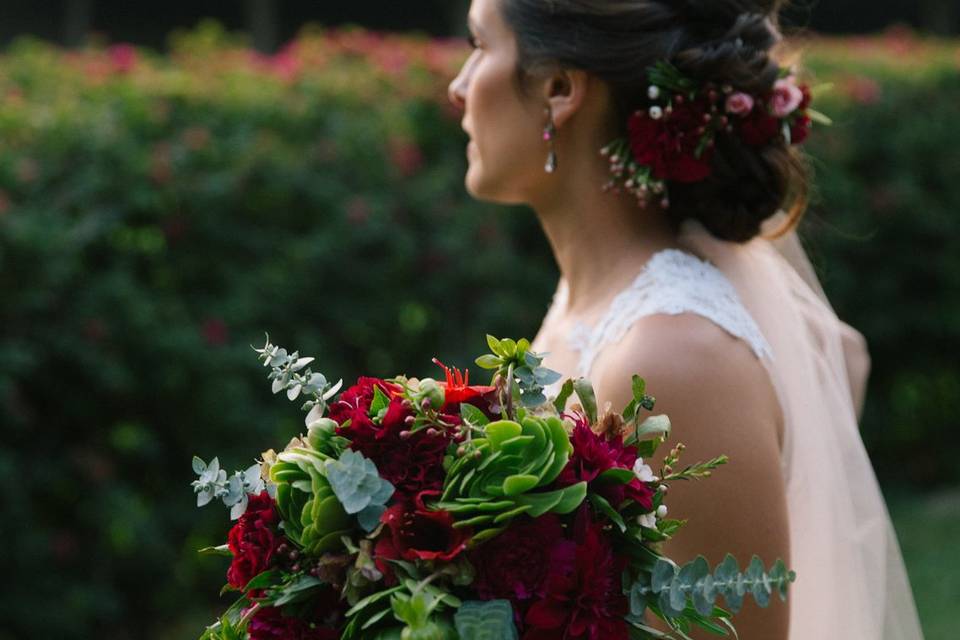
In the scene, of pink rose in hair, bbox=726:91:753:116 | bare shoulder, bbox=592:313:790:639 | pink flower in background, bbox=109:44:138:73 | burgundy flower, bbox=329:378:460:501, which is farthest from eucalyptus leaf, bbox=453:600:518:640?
pink flower in background, bbox=109:44:138:73

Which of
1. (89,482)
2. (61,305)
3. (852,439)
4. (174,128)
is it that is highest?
(852,439)

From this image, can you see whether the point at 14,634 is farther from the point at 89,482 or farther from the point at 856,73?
the point at 856,73

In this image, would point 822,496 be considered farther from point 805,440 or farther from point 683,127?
point 683,127

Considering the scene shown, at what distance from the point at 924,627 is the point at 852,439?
4059 millimetres

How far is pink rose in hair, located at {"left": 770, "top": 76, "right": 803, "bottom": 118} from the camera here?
2566 millimetres

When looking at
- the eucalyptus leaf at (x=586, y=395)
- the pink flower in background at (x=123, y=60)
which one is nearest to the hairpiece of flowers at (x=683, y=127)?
the eucalyptus leaf at (x=586, y=395)

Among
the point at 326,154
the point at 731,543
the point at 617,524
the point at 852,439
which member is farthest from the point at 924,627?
the point at 617,524

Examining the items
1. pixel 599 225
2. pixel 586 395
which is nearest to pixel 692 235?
pixel 599 225

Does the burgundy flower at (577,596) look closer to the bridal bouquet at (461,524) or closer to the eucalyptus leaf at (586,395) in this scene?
the bridal bouquet at (461,524)

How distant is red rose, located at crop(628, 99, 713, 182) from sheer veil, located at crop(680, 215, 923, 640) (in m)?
0.18

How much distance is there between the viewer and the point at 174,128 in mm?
5301

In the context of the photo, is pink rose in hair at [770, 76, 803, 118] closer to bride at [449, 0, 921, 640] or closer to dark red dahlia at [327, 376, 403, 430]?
bride at [449, 0, 921, 640]

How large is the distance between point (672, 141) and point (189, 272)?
3.18m

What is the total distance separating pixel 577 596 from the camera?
1488mm
